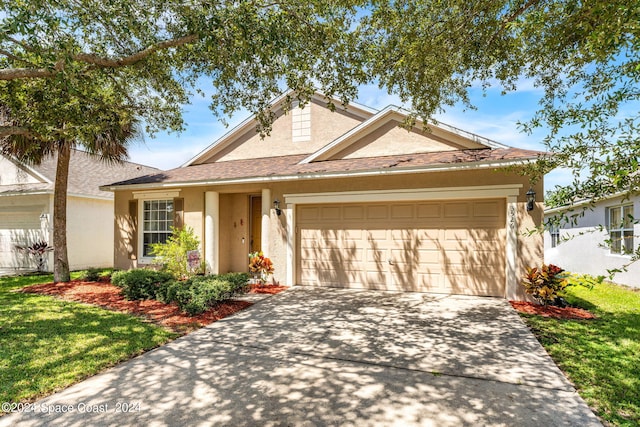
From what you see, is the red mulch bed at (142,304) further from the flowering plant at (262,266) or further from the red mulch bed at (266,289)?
the flowering plant at (262,266)

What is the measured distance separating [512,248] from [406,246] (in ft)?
8.02

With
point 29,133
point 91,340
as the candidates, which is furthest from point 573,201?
point 29,133

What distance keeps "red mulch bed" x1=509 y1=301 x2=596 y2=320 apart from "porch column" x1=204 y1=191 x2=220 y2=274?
8.24 metres

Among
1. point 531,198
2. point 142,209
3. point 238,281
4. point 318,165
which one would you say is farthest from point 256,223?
point 531,198

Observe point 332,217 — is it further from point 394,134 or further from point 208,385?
point 208,385

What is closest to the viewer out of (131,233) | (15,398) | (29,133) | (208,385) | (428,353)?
(15,398)

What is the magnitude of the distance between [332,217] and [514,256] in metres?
4.63

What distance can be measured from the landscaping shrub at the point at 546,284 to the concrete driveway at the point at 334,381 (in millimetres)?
1478

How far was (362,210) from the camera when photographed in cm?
916

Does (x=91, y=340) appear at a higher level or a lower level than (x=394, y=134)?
lower

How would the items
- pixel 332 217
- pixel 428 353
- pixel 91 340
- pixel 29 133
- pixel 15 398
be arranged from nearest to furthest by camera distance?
pixel 15 398 → pixel 428 353 → pixel 91 340 → pixel 29 133 → pixel 332 217

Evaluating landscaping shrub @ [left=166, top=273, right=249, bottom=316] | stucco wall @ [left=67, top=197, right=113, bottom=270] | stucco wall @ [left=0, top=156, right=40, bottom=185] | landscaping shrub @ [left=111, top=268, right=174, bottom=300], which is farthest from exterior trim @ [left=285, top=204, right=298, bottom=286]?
stucco wall @ [left=0, top=156, right=40, bottom=185]

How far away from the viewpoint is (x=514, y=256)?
770cm

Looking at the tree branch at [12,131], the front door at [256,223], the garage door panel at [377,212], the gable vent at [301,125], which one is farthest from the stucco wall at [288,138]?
the tree branch at [12,131]
